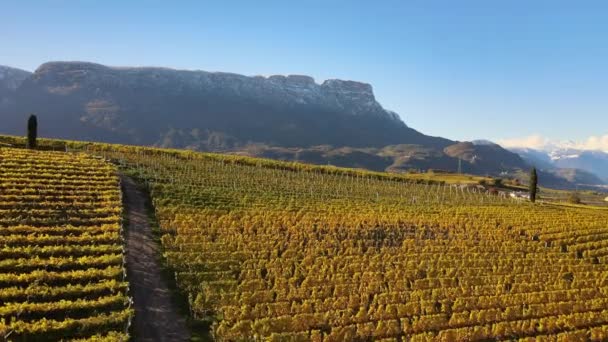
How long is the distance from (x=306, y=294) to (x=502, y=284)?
13378mm

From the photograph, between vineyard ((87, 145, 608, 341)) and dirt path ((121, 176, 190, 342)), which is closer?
dirt path ((121, 176, 190, 342))

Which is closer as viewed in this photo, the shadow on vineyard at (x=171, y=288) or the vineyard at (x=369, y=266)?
the shadow on vineyard at (x=171, y=288)

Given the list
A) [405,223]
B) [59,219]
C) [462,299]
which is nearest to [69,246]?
[59,219]

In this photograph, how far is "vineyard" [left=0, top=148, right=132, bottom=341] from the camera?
20828mm

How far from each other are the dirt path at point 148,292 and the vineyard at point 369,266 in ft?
3.38

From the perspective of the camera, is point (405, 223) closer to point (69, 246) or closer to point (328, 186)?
point (328, 186)

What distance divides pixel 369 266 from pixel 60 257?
718 inches

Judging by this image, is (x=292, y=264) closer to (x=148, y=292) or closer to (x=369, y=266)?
(x=369, y=266)

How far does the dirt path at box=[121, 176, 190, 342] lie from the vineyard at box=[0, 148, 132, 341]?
3.19 feet

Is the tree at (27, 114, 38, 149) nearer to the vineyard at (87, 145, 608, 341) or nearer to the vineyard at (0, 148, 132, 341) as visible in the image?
the vineyard at (87, 145, 608, 341)

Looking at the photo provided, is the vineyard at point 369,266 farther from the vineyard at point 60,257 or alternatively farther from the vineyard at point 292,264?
the vineyard at point 60,257

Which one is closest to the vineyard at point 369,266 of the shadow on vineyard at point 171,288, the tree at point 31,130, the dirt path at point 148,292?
the shadow on vineyard at point 171,288

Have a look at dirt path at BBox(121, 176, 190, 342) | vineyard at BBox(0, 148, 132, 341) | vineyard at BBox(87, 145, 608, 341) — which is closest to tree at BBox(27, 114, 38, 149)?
vineyard at BBox(87, 145, 608, 341)

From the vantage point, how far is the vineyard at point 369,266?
25.0 m
